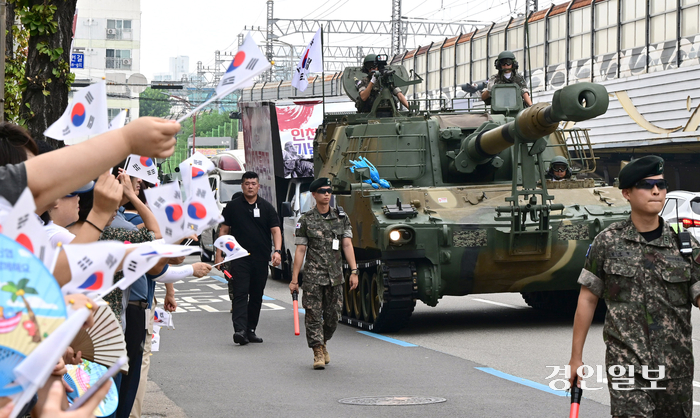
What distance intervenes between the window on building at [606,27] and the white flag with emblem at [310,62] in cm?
1984

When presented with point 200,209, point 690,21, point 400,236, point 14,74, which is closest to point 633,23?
point 690,21

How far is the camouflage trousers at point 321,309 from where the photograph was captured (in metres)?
9.84

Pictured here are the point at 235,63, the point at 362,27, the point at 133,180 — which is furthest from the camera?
the point at 362,27

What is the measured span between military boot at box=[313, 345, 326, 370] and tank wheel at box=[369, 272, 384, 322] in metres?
2.42

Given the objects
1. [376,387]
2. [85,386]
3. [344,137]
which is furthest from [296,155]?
[85,386]

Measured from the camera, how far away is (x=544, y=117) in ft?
34.5

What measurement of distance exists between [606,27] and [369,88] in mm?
20465

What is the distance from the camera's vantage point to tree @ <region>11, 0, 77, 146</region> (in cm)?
881

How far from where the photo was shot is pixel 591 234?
1235 cm

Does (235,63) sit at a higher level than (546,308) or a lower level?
higher

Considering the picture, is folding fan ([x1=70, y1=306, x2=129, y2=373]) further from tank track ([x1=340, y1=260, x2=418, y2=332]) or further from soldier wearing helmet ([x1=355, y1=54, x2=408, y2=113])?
soldier wearing helmet ([x1=355, y1=54, x2=408, y2=113])

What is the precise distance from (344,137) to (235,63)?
37.7 feet

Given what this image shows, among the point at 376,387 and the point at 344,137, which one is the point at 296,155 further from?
the point at 376,387

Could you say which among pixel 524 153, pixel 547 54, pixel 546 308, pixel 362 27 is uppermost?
pixel 362 27
